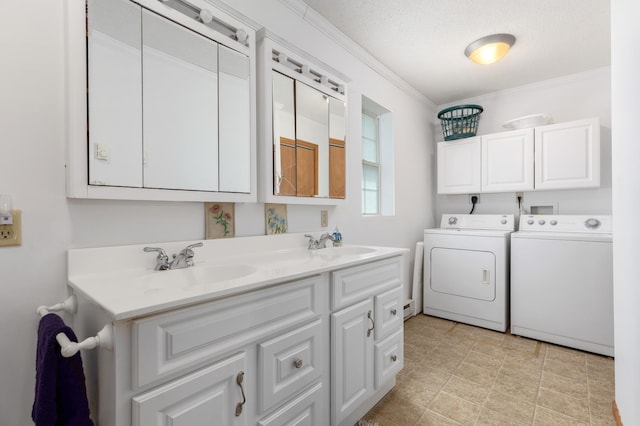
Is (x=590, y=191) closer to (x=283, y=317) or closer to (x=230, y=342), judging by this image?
(x=283, y=317)

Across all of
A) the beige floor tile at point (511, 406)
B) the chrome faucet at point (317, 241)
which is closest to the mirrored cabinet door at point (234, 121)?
the chrome faucet at point (317, 241)

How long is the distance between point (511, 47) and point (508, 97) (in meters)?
1.01

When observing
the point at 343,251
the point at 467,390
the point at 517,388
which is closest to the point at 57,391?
the point at 343,251

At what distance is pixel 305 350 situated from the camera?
4.01 feet

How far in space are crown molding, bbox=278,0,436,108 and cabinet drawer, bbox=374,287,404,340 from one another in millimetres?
1828

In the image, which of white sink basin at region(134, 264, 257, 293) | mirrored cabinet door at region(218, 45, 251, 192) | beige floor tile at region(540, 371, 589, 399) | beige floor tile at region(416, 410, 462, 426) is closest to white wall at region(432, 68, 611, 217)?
beige floor tile at region(540, 371, 589, 399)

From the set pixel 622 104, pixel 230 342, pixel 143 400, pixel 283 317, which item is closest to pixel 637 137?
pixel 622 104

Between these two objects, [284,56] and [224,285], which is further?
[284,56]

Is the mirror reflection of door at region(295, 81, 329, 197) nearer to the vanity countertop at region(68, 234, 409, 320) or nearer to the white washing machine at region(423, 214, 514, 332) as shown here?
the vanity countertop at region(68, 234, 409, 320)

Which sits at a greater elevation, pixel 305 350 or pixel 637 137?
pixel 637 137

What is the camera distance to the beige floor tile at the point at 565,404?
5.47 feet

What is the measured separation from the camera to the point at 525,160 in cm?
290

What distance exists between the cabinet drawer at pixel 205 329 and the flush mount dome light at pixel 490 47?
234 centimetres

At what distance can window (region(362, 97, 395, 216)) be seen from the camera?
2.90 m
